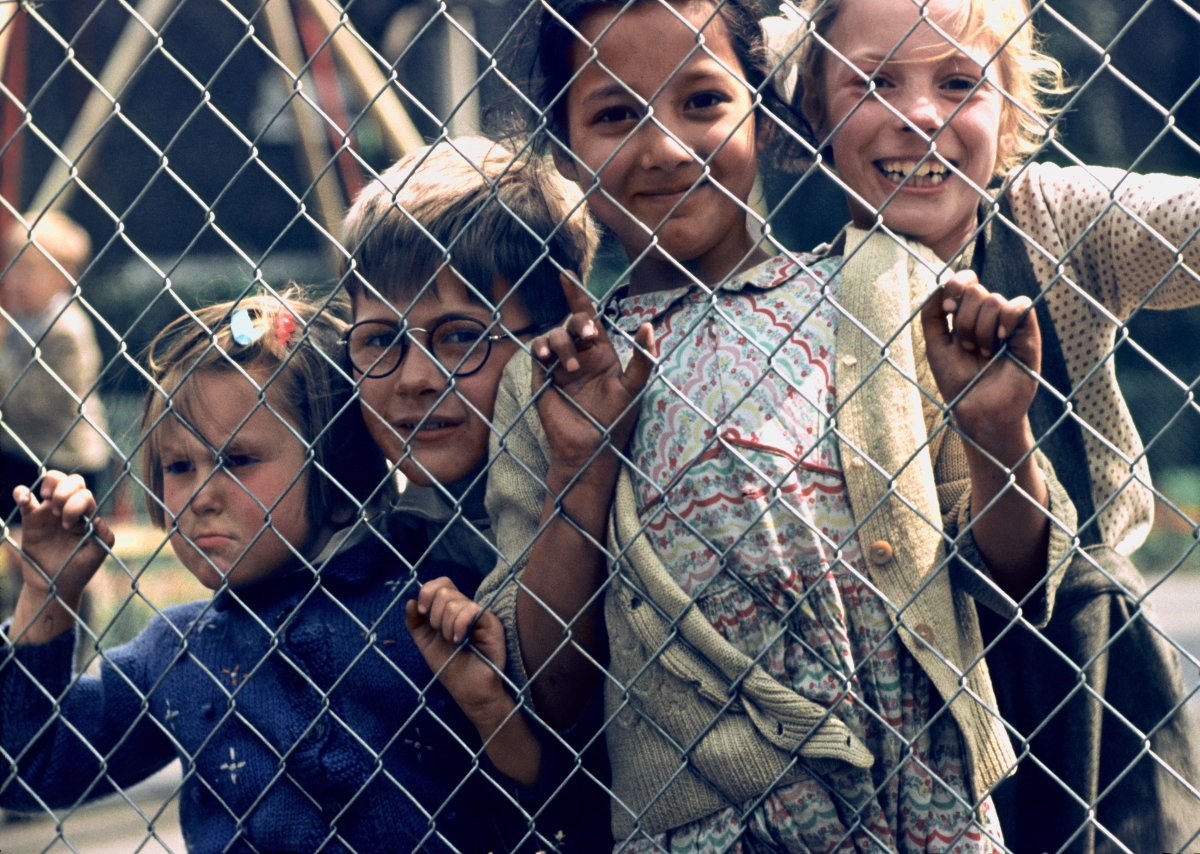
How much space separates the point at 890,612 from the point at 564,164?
37.2 inches

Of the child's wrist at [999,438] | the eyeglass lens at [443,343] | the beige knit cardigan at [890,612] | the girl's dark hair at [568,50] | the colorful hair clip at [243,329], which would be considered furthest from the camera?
the colorful hair clip at [243,329]

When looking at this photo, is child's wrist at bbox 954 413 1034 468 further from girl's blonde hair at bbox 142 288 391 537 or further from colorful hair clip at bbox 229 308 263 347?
colorful hair clip at bbox 229 308 263 347

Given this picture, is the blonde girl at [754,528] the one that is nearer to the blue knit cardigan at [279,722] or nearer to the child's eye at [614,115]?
the child's eye at [614,115]

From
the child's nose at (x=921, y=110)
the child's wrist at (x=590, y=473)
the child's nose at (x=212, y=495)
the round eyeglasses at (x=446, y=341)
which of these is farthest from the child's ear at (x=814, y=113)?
the child's nose at (x=212, y=495)

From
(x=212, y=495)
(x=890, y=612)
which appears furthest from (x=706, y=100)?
(x=212, y=495)

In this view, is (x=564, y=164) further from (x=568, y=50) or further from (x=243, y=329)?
(x=243, y=329)

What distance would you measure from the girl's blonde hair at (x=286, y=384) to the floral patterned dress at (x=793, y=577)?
65cm

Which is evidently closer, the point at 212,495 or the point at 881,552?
the point at 881,552

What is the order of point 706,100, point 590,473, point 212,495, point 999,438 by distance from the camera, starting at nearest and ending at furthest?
1. point 999,438
2. point 590,473
3. point 706,100
4. point 212,495

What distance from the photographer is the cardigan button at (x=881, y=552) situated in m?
1.55

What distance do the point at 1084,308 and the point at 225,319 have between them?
1411 millimetres

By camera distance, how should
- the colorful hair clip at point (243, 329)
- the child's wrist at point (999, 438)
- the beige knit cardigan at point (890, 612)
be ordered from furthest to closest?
the colorful hair clip at point (243, 329)
the beige knit cardigan at point (890, 612)
the child's wrist at point (999, 438)

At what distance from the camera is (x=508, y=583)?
175cm

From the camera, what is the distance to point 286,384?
209 centimetres
